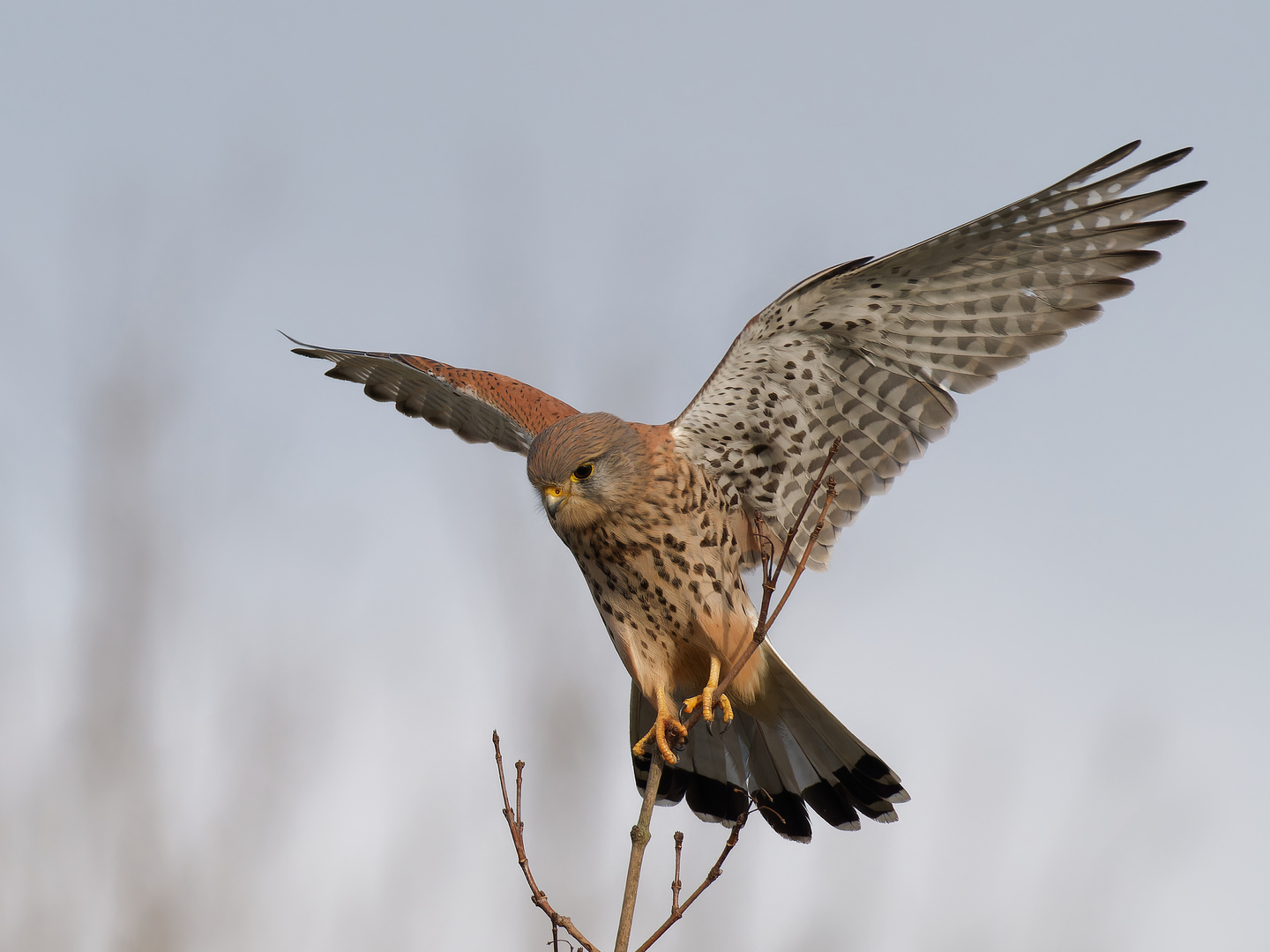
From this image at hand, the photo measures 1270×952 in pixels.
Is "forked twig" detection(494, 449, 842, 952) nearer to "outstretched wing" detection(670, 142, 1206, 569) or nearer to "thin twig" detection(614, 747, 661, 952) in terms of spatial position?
"thin twig" detection(614, 747, 661, 952)

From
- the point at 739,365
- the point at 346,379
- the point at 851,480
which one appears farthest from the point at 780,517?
the point at 346,379

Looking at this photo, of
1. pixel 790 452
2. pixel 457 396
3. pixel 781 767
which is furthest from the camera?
pixel 457 396

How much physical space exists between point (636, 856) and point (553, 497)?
111cm

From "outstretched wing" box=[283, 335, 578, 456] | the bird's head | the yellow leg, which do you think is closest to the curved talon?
the yellow leg

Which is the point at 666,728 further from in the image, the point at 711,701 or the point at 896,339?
the point at 896,339

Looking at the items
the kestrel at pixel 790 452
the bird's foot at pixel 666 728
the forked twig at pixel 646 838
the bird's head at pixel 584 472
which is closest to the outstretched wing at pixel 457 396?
the kestrel at pixel 790 452

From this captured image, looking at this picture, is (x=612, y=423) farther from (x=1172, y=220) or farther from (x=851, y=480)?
(x=1172, y=220)

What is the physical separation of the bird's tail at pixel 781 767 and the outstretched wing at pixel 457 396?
0.90m

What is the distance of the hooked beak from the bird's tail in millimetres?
640

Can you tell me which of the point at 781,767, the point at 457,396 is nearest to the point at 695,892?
the point at 781,767

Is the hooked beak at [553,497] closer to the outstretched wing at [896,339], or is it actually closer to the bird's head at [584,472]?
the bird's head at [584,472]

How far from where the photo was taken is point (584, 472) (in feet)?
8.45

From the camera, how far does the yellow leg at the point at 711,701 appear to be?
91.4 inches

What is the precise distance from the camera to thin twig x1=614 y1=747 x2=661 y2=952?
146 centimetres
